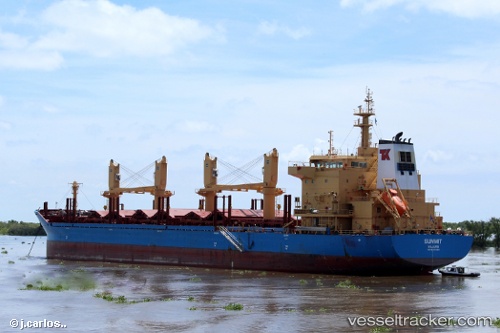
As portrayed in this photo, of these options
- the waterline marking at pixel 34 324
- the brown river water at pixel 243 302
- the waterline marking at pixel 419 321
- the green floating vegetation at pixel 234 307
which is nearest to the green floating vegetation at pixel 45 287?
the brown river water at pixel 243 302

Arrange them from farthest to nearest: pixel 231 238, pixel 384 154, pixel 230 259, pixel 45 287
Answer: pixel 230 259
pixel 231 238
pixel 384 154
pixel 45 287

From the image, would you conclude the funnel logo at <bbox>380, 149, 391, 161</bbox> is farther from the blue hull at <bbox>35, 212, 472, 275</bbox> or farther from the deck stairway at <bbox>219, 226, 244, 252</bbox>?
the deck stairway at <bbox>219, 226, 244, 252</bbox>

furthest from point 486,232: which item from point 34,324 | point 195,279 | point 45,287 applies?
point 34,324

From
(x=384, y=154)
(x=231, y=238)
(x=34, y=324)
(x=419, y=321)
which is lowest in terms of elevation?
(x=34, y=324)

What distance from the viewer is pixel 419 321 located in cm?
2877

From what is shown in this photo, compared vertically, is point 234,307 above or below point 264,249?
below

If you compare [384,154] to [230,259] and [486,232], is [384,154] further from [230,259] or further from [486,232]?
[486,232]

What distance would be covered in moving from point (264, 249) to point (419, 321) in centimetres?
2092

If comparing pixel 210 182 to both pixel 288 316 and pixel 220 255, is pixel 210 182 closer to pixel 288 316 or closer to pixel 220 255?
pixel 220 255

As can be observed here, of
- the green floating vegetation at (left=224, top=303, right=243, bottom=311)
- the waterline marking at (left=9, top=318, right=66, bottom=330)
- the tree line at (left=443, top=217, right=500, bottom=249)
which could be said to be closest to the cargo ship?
the green floating vegetation at (left=224, top=303, right=243, bottom=311)

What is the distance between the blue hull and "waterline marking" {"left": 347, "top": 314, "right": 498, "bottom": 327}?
13.0 metres

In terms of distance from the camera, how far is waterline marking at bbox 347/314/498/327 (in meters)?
28.1

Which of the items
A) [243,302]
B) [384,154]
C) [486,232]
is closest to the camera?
[243,302]

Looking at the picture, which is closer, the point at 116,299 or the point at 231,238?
the point at 116,299
